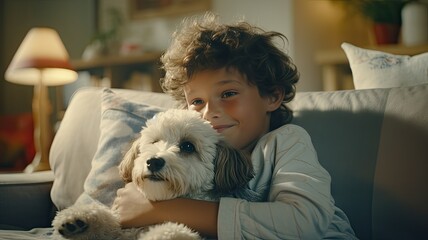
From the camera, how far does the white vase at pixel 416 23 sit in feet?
11.2

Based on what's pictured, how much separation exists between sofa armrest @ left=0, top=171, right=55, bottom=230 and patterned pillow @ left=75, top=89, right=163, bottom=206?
300 mm

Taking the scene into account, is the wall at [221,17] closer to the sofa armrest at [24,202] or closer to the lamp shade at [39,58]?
the lamp shade at [39,58]

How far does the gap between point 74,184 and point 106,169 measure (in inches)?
12.0

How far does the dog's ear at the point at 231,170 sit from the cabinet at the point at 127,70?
3.37 meters

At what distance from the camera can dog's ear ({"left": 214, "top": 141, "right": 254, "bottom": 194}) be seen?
1203mm

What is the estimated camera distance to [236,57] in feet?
4.89

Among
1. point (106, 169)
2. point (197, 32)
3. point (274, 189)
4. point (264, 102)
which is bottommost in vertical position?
point (106, 169)

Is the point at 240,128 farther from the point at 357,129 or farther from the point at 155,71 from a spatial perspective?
the point at 155,71

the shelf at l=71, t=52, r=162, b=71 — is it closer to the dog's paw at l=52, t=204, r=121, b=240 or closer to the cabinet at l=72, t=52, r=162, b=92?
the cabinet at l=72, t=52, r=162, b=92

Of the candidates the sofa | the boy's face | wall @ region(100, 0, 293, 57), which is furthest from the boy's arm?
wall @ region(100, 0, 293, 57)

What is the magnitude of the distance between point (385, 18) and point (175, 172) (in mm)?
3015

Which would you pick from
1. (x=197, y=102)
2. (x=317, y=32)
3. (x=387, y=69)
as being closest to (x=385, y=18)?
(x=317, y=32)

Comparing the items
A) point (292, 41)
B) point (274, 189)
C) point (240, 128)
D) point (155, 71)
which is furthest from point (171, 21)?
point (274, 189)

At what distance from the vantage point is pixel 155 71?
468 cm
